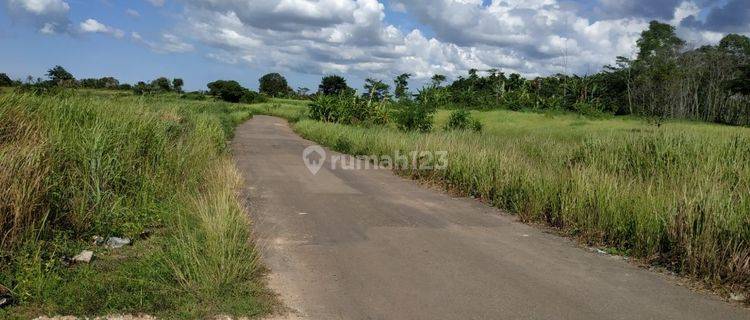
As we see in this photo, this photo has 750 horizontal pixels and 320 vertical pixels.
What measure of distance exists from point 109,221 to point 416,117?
965 inches

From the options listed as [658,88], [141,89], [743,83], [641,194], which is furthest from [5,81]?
[658,88]

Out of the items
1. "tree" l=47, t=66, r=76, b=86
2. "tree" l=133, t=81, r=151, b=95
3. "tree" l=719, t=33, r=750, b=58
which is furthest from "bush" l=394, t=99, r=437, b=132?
"tree" l=719, t=33, r=750, b=58

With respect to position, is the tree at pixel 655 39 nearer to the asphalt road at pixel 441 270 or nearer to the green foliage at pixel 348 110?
the green foliage at pixel 348 110

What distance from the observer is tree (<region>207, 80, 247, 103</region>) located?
95.4 metres

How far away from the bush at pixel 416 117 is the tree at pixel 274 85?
101m

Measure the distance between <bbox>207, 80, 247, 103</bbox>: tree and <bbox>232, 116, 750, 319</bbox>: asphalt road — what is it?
292 feet

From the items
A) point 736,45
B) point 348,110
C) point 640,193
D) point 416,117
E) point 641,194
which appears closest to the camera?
point 641,194

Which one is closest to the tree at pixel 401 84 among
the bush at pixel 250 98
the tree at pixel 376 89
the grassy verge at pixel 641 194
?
the tree at pixel 376 89

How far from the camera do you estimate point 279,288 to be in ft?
17.3

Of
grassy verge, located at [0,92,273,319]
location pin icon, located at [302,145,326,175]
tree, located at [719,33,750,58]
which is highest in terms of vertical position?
tree, located at [719,33,750,58]

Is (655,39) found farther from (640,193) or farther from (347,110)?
(640,193)

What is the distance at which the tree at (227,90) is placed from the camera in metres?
95.4

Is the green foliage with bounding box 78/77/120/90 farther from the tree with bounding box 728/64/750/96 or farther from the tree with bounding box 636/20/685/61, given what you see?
the tree with bounding box 636/20/685/61

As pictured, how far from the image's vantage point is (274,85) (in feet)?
438
